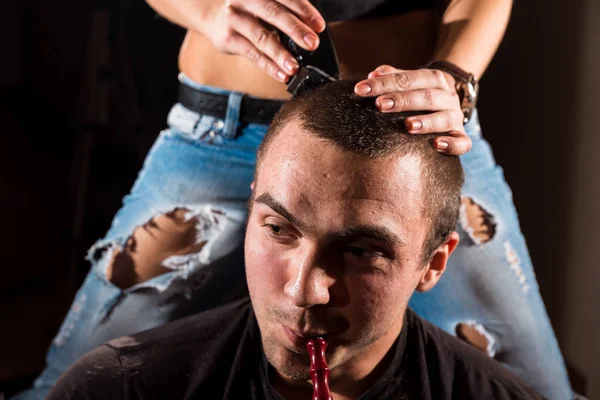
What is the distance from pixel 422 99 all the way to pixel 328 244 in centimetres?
23

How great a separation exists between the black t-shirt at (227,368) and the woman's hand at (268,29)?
381mm

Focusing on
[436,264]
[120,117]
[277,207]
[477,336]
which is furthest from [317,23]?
[120,117]

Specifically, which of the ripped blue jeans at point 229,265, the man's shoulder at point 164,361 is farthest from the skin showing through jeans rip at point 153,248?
the man's shoulder at point 164,361

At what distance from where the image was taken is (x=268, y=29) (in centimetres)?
96

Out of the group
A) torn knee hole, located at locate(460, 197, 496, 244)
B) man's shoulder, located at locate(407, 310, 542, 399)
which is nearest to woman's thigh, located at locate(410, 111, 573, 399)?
torn knee hole, located at locate(460, 197, 496, 244)

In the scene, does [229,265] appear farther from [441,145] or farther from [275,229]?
[441,145]

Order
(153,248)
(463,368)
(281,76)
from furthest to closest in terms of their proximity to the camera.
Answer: (153,248)
(463,368)
(281,76)

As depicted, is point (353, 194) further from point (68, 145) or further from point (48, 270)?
point (48, 270)

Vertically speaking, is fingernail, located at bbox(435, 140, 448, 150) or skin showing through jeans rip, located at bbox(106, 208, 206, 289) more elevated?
fingernail, located at bbox(435, 140, 448, 150)

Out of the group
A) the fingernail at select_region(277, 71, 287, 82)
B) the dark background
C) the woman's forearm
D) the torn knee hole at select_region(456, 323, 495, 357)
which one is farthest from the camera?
the dark background

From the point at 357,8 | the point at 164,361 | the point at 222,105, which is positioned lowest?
the point at 164,361

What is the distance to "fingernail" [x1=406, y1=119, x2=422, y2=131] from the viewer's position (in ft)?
2.92

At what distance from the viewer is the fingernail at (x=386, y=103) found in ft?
2.85

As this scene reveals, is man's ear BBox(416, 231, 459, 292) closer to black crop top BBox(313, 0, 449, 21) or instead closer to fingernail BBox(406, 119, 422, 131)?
fingernail BBox(406, 119, 422, 131)
